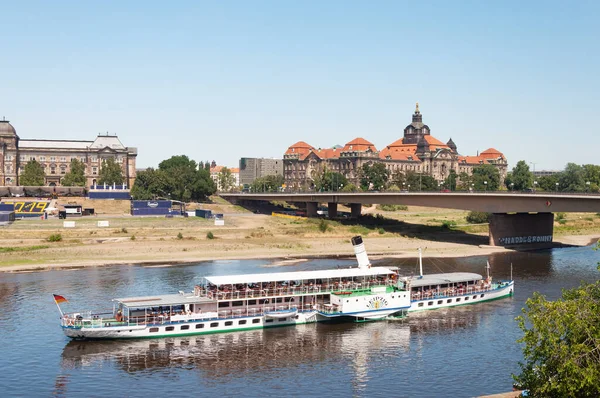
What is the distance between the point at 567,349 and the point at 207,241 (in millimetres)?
90901

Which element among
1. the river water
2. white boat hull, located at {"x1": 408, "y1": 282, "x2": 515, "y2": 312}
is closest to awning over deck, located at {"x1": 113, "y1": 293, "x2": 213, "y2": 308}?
the river water

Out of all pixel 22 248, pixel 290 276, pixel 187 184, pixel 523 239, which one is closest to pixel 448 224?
pixel 523 239

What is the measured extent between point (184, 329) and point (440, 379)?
865 inches

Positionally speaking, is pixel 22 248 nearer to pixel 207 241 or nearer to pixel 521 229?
pixel 207 241

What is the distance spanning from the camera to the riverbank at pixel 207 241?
330 feet

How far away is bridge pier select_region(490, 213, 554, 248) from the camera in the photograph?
121438 millimetres

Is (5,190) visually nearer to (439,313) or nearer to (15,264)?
(15,264)

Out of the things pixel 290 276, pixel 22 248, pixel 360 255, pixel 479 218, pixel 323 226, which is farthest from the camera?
pixel 479 218

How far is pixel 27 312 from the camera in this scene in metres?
65.3

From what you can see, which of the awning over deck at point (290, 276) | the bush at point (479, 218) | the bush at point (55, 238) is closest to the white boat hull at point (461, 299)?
the awning over deck at point (290, 276)

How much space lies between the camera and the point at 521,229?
12388 centimetres

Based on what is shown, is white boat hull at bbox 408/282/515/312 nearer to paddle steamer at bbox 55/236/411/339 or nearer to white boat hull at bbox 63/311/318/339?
paddle steamer at bbox 55/236/411/339

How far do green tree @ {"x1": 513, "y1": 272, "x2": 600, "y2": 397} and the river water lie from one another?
39.8 feet

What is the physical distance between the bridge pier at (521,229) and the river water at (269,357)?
46.1m
